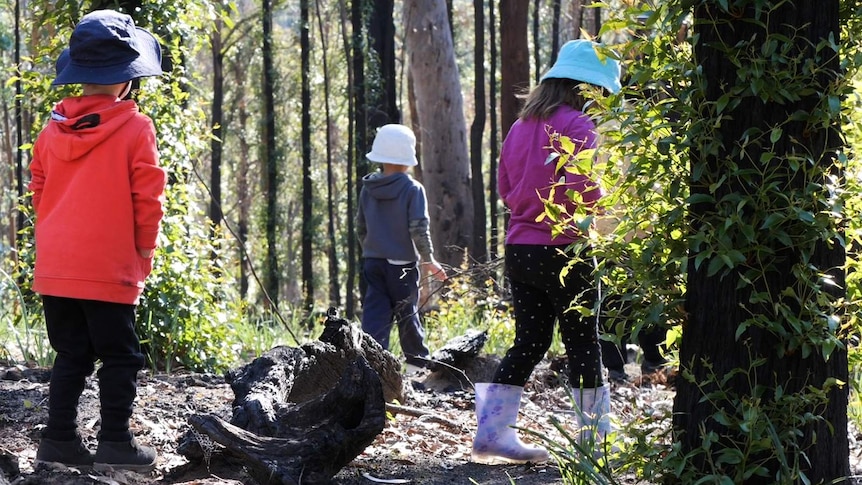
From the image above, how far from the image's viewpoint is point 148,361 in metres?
6.42

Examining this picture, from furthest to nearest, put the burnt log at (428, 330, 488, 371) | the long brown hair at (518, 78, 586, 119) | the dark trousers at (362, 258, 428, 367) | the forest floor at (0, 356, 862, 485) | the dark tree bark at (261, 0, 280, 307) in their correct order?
the dark tree bark at (261, 0, 280, 307), the dark trousers at (362, 258, 428, 367), the burnt log at (428, 330, 488, 371), the long brown hair at (518, 78, 586, 119), the forest floor at (0, 356, 862, 485)

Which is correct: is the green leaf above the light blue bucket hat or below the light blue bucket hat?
below

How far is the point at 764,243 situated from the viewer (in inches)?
116

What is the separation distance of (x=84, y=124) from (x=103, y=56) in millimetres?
310

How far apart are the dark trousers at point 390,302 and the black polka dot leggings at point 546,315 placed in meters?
3.62

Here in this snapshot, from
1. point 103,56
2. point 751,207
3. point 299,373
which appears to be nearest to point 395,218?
point 299,373

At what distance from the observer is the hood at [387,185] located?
26.2 ft

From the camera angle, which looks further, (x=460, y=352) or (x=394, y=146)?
(x=394, y=146)

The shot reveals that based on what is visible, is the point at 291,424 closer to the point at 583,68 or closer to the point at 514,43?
the point at 583,68

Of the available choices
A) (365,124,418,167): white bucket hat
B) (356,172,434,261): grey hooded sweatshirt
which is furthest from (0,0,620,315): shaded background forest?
(365,124,418,167): white bucket hat

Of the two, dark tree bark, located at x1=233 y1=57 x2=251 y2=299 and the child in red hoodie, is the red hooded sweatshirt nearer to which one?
the child in red hoodie

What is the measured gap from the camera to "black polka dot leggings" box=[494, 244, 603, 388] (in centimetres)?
432

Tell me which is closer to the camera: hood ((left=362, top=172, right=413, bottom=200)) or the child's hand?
the child's hand

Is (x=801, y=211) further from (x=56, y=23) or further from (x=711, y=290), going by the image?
(x=56, y=23)
